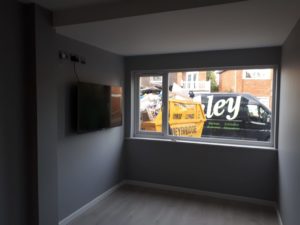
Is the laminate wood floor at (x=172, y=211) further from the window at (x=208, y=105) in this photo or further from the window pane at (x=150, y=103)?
the window pane at (x=150, y=103)

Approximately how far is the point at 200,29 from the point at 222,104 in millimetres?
1676

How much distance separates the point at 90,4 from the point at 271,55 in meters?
2.59

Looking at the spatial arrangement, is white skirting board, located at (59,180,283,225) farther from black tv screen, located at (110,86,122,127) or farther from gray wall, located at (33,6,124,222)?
black tv screen, located at (110,86,122,127)

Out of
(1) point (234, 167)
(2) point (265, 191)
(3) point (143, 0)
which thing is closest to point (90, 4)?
(3) point (143, 0)

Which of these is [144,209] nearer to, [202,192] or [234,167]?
[202,192]

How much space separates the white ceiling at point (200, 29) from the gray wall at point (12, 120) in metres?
0.53

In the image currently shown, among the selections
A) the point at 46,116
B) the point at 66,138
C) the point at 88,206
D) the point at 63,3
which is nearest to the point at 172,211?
the point at 88,206

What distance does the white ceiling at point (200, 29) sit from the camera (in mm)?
1960

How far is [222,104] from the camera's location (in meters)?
3.81

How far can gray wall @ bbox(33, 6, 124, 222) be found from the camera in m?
2.26

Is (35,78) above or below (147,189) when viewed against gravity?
above

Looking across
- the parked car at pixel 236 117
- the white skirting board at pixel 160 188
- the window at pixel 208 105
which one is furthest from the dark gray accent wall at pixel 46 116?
the parked car at pixel 236 117

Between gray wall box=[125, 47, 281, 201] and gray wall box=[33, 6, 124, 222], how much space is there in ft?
1.28

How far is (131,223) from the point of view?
9.53 ft
